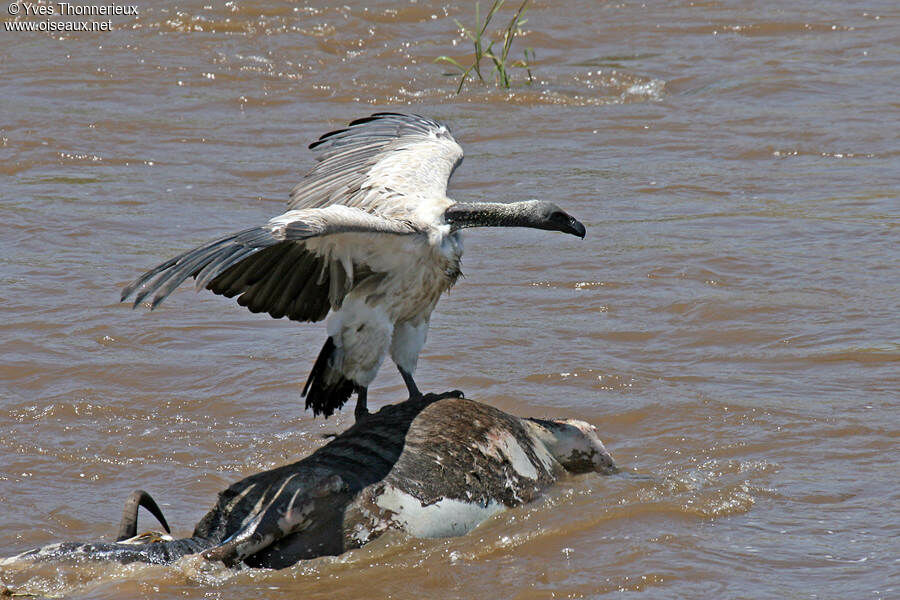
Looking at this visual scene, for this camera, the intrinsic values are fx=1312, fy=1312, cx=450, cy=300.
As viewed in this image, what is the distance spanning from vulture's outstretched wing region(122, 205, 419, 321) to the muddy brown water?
686 millimetres

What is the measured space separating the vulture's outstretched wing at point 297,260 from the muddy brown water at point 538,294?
27.0 inches

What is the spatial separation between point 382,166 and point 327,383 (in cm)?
129

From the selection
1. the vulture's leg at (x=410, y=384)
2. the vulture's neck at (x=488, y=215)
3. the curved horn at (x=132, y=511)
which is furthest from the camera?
the vulture's leg at (x=410, y=384)

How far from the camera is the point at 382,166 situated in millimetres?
6020

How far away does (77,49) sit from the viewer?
452 inches

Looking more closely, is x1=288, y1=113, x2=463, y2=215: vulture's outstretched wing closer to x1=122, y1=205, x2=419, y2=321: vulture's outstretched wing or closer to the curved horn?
x1=122, y1=205, x2=419, y2=321: vulture's outstretched wing

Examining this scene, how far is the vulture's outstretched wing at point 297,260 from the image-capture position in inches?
163

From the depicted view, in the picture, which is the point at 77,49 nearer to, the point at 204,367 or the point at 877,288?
the point at 204,367

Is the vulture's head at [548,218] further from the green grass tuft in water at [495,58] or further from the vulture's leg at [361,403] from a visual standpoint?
the green grass tuft in water at [495,58]

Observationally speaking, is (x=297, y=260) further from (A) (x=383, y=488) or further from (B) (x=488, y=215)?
(A) (x=383, y=488)

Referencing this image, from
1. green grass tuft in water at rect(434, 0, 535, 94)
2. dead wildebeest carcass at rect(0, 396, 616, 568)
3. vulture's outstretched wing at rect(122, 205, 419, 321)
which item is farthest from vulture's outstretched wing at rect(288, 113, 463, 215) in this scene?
green grass tuft in water at rect(434, 0, 535, 94)

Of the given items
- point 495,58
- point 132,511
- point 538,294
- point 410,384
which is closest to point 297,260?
point 410,384

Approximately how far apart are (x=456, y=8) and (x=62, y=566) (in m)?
9.72

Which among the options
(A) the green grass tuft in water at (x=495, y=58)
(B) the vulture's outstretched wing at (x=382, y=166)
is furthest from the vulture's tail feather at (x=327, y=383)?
(A) the green grass tuft in water at (x=495, y=58)
